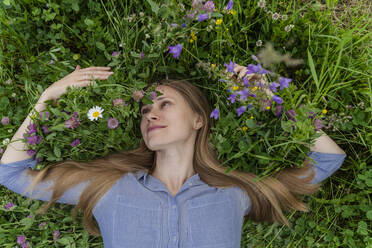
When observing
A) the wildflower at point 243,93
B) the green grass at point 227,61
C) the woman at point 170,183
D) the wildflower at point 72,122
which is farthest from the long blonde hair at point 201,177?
the wildflower at point 243,93

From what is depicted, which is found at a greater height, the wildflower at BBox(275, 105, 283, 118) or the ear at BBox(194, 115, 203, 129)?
the wildflower at BBox(275, 105, 283, 118)

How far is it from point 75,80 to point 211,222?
1475 millimetres

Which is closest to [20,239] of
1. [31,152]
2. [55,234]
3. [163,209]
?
[55,234]

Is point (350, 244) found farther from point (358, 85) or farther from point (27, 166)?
point (27, 166)

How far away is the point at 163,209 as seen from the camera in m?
2.20

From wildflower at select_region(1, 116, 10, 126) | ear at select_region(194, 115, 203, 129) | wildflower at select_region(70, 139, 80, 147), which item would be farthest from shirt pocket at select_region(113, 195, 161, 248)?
wildflower at select_region(1, 116, 10, 126)

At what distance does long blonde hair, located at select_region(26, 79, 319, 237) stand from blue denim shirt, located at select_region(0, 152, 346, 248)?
6 centimetres

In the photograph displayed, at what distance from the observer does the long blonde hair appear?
233 cm

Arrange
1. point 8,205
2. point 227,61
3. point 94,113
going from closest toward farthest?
1. point 94,113
2. point 227,61
3. point 8,205

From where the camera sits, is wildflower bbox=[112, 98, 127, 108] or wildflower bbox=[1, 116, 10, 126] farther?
wildflower bbox=[1, 116, 10, 126]

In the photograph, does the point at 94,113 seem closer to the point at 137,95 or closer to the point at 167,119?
the point at 137,95

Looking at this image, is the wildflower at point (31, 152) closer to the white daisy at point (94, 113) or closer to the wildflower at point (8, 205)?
the white daisy at point (94, 113)

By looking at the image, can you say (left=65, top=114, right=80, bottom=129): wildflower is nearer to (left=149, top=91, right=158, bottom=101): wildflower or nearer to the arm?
the arm

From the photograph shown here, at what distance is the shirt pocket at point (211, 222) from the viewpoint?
2.15 metres
